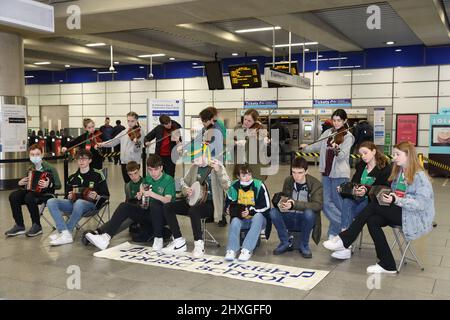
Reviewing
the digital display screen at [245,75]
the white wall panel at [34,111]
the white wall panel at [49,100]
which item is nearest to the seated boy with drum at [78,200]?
the digital display screen at [245,75]

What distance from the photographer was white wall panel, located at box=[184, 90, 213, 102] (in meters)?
18.0

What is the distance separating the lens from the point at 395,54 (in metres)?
15.1

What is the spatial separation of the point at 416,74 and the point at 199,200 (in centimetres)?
1199

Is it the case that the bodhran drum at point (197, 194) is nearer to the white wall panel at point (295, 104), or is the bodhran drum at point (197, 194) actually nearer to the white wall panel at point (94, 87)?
the white wall panel at point (295, 104)

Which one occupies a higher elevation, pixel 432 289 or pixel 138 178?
pixel 138 178

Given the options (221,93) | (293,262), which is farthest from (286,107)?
(293,262)

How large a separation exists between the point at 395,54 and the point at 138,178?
12167mm

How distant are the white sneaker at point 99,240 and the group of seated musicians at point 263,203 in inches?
0.4

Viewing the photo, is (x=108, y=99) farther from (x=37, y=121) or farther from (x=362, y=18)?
(x=362, y=18)

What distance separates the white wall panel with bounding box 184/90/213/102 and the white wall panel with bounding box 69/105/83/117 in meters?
5.41

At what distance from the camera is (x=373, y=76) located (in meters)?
15.4

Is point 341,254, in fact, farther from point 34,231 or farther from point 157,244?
point 34,231

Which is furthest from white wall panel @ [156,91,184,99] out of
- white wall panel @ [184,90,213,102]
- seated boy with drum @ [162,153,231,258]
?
seated boy with drum @ [162,153,231,258]
